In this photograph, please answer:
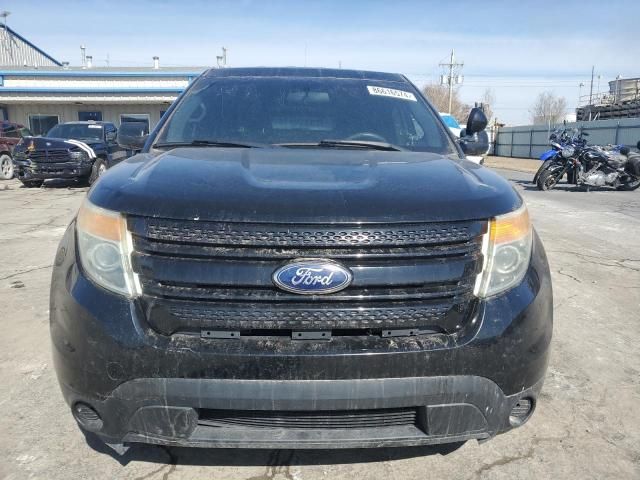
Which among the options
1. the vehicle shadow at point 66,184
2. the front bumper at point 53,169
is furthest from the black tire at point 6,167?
the front bumper at point 53,169

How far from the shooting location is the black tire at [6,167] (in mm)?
15281

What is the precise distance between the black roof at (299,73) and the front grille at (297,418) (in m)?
2.35

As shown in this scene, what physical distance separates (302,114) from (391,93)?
26.5 inches

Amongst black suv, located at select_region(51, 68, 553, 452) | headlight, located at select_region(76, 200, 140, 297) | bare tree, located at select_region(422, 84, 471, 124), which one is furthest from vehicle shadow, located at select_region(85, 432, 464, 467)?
bare tree, located at select_region(422, 84, 471, 124)

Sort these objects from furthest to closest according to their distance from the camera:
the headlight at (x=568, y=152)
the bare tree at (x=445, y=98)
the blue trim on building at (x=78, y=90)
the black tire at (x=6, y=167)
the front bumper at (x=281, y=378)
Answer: the bare tree at (x=445, y=98) < the blue trim on building at (x=78, y=90) < the black tire at (x=6, y=167) < the headlight at (x=568, y=152) < the front bumper at (x=281, y=378)

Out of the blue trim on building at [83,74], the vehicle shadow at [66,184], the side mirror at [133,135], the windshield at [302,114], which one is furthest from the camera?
the blue trim on building at [83,74]

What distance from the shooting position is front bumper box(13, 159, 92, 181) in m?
13.1

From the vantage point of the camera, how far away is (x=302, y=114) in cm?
307

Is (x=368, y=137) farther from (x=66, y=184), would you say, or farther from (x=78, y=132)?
(x=66, y=184)

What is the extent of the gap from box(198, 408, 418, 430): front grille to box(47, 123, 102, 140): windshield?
13862 mm

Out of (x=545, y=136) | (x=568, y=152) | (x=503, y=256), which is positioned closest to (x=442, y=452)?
(x=503, y=256)

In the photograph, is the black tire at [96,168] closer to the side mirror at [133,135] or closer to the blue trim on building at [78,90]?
the side mirror at [133,135]

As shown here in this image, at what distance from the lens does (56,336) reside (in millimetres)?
1879

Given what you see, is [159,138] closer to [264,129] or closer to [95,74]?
[264,129]
